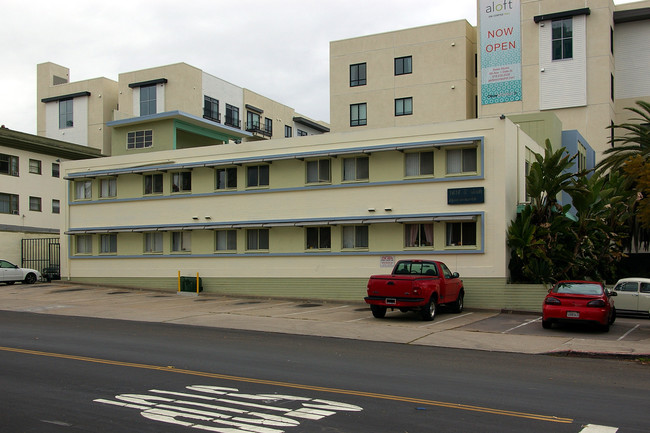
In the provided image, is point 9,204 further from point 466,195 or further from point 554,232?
point 554,232

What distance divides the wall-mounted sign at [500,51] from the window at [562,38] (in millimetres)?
2525

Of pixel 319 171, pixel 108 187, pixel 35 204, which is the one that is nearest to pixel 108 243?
pixel 108 187

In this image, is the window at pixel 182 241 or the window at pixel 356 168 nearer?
the window at pixel 356 168

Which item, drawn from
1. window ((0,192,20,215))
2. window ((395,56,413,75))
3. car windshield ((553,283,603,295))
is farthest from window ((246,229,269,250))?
window ((395,56,413,75))

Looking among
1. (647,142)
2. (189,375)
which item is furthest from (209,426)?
(647,142)

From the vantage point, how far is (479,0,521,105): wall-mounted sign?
46375 millimetres

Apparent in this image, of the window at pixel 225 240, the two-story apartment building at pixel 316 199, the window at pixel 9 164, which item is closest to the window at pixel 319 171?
the two-story apartment building at pixel 316 199

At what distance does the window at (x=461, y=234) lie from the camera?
2531 centimetres

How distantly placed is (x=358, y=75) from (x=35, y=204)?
89.0 ft

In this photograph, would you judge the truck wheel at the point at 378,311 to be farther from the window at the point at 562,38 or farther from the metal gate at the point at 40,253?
the window at the point at 562,38

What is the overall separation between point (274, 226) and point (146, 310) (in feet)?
26.4

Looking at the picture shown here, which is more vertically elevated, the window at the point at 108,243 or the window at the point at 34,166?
the window at the point at 34,166

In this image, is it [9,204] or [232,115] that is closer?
[9,204]

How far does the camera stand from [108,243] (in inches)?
1357
